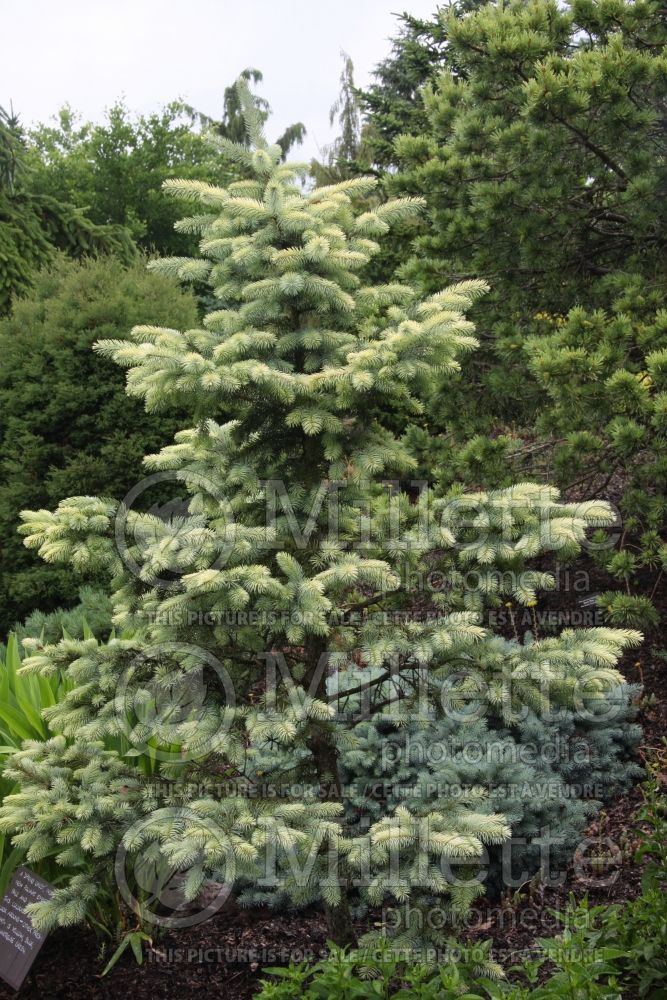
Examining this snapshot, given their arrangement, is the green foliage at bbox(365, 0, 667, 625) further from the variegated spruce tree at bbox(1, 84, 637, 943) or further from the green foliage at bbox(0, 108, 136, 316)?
the green foliage at bbox(0, 108, 136, 316)

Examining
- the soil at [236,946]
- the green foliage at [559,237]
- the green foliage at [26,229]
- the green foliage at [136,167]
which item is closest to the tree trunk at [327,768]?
the soil at [236,946]

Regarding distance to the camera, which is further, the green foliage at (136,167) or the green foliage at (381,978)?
the green foliage at (136,167)

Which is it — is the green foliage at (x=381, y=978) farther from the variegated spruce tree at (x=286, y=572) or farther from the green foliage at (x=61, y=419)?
the green foliage at (x=61, y=419)

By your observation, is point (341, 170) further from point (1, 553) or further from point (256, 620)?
point (256, 620)

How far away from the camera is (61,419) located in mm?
6887

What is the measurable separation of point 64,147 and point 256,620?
3245cm

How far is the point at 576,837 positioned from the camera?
12.6ft

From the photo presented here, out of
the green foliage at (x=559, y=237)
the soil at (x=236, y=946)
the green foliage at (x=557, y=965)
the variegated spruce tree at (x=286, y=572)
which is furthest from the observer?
the green foliage at (x=559, y=237)

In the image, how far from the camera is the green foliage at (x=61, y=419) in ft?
22.0

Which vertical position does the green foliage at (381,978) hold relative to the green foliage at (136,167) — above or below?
below

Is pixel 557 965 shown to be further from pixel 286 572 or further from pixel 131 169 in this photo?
pixel 131 169

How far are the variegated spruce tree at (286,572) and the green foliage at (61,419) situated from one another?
358 centimetres

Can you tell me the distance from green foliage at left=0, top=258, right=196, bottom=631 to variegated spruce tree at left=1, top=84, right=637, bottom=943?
3.58 m

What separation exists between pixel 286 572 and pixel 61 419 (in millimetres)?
4671
